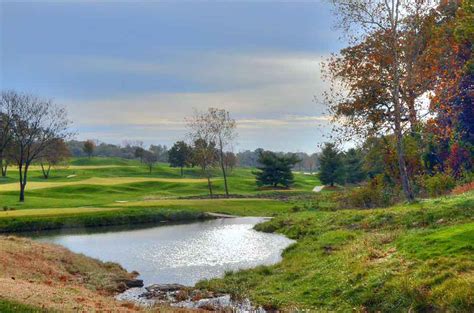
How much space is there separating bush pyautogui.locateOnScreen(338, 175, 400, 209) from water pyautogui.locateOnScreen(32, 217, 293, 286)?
998 centimetres

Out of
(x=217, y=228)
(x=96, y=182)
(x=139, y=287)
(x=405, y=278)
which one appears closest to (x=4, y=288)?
(x=139, y=287)

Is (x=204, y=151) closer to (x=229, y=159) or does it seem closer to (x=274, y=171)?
(x=274, y=171)

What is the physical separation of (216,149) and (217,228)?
37955 mm

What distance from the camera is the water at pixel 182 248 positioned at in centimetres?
2431

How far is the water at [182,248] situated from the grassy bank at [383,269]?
9.53ft

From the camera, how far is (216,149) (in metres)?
78.3

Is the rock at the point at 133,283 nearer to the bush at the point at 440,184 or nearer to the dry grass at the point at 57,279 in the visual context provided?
the dry grass at the point at 57,279

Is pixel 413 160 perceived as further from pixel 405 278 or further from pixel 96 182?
pixel 96 182

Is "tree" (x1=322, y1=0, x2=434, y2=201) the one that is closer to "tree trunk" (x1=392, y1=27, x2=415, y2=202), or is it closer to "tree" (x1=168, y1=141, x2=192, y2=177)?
"tree trunk" (x1=392, y1=27, x2=415, y2=202)

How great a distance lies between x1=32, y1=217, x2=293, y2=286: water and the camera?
79.7 feet

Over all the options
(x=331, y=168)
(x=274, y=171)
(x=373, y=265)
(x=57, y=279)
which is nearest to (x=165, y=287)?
(x=57, y=279)

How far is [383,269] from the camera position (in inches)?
629

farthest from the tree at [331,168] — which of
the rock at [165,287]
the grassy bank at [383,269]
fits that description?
the rock at [165,287]

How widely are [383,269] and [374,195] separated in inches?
997
